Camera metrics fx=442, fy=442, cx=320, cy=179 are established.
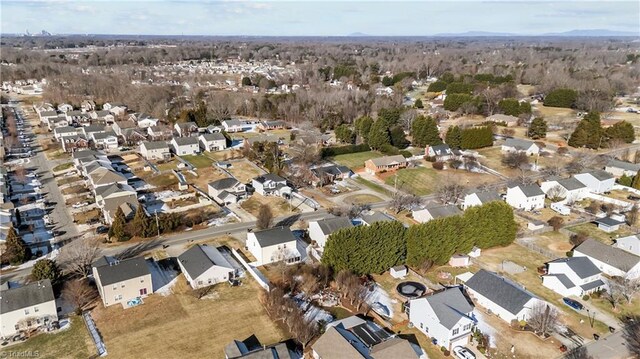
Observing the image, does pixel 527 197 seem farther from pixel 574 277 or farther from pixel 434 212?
pixel 574 277

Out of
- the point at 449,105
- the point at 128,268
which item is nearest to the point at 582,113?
the point at 449,105

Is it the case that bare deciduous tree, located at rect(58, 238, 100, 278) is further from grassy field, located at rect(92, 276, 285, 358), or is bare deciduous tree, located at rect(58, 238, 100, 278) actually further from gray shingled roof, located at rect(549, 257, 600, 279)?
gray shingled roof, located at rect(549, 257, 600, 279)

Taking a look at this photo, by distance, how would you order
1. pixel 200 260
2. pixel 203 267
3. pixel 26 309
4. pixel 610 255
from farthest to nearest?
pixel 610 255 < pixel 200 260 < pixel 203 267 < pixel 26 309

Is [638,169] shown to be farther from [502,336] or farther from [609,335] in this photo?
[502,336]

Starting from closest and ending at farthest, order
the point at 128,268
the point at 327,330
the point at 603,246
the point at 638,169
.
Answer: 1. the point at 327,330
2. the point at 128,268
3. the point at 603,246
4. the point at 638,169

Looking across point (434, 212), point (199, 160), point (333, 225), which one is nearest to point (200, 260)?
point (333, 225)

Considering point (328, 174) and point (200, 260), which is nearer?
point (200, 260)
